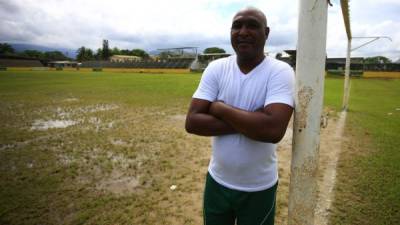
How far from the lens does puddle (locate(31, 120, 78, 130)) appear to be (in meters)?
8.96

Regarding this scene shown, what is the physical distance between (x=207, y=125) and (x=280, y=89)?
1.81 feet

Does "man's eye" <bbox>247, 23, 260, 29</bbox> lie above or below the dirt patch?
above

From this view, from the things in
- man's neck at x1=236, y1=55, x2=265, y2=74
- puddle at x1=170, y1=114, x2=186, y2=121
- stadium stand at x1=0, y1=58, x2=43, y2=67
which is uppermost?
stadium stand at x1=0, y1=58, x2=43, y2=67

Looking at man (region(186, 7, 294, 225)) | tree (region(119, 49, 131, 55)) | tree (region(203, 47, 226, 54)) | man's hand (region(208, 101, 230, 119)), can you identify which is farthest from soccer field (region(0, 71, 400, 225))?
tree (region(119, 49, 131, 55))

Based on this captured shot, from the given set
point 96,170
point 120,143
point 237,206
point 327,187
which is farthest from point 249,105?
point 120,143

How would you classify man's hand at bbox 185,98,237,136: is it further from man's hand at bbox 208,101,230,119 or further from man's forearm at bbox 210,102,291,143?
man's forearm at bbox 210,102,291,143

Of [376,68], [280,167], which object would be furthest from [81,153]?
[376,68]

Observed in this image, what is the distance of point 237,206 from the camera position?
6.84ft

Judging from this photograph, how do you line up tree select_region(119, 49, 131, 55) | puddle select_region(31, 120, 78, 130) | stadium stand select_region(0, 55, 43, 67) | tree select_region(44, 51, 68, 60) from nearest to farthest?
puddle select_region(31, 120, 78, 130), stadium stand select_region(0, 55, 43, 67), tree select_region(44, 51, 68, 60), tree select_region(119, 49, 131, 55)

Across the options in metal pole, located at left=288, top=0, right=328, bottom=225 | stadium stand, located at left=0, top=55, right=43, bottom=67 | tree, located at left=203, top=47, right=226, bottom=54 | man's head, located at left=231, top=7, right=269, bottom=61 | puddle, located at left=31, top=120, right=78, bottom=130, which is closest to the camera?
metal pole, located at left=288, top=0, right=328, bottom=225

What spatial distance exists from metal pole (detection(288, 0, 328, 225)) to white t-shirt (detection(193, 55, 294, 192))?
102 mm

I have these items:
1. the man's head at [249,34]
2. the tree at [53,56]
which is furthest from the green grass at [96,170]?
the tree at [53,56]

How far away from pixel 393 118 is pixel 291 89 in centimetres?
1085

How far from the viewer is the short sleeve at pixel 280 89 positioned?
1896mm
